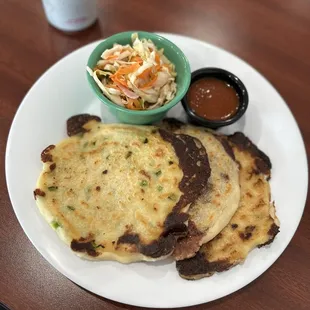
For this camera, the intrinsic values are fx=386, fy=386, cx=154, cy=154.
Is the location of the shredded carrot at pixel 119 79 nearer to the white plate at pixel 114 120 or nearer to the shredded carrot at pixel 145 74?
the shredded carrot at pixel 145 74

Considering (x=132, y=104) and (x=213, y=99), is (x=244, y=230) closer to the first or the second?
(x=213, y=99)

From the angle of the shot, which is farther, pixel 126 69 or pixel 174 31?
pixel 174 31

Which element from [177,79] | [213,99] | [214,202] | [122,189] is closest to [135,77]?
[177,79]

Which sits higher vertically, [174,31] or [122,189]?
[174,31]

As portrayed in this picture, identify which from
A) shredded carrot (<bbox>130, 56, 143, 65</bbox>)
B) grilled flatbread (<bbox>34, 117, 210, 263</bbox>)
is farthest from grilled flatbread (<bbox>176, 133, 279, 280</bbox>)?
shredded carrot (<bbox>130, 56, 143, 65</bbox>)

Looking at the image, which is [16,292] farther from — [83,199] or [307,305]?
[307,305]

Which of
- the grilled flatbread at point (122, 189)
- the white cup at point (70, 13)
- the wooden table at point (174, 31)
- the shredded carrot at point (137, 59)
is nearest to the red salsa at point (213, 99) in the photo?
the grilled flatbread at point (122, 189)
